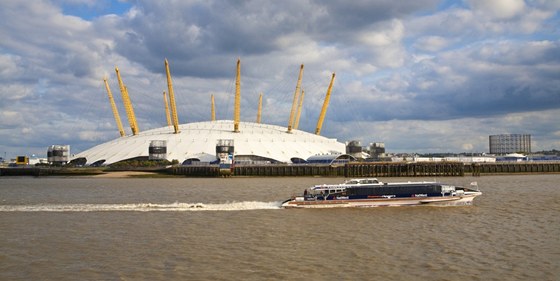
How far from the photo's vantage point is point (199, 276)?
74.3 feet

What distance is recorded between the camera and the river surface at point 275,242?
2342 cm

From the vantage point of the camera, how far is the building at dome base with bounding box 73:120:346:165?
124125mm

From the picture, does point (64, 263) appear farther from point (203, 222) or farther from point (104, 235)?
point (203, 222)

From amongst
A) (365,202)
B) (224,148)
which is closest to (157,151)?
(224,148)

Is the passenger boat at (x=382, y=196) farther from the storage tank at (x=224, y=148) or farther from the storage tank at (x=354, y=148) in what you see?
the storage tank at (x=354, y=148)

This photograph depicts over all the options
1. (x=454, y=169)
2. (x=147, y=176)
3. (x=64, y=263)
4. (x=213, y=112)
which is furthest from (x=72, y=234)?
(x=213, y=112)

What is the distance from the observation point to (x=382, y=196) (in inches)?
1844

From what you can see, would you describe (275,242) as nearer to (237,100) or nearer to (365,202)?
(365,202)

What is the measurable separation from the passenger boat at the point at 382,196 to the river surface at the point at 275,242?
145cm

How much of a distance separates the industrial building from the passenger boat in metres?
65.0

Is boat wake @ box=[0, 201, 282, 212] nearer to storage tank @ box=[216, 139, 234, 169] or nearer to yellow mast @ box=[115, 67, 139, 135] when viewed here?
storage tank @ box=[216, 139, 234, 169]

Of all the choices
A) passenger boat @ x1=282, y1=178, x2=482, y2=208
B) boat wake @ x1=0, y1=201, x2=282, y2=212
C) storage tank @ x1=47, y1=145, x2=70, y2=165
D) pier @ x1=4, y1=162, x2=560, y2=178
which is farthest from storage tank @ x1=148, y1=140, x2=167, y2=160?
passenger boat @ x1=282, y1=178, x2=482, y2=208

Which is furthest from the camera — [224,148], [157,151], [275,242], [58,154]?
[58,154]

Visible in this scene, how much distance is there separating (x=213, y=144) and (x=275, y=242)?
329 feet
